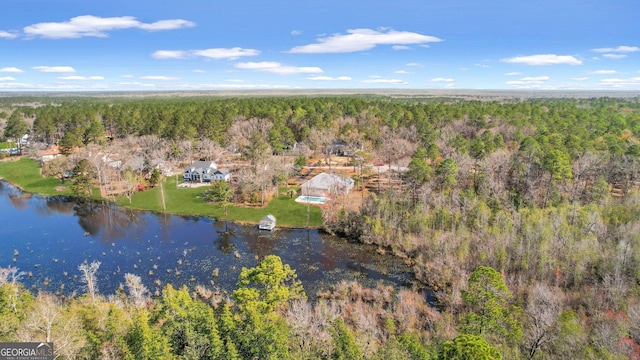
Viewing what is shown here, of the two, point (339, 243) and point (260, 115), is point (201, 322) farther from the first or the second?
point (260, 115)

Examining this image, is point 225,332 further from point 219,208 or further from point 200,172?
point 200,172

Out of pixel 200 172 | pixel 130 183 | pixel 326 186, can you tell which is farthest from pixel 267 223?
pixel 200 172

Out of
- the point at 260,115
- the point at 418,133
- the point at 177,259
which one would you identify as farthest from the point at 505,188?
the point at 260,115

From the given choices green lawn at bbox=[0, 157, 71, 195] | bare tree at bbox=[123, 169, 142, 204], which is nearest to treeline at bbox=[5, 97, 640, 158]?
green lawn at bbox=[0, 157, 71, 195]

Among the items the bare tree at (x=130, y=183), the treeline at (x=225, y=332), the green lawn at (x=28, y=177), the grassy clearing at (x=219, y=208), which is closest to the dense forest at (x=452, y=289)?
the treeline at (x=225, y=332)

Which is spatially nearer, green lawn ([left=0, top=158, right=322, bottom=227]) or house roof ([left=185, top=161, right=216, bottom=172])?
green lawn ([left=0, top=158, right=322, bottom=227])

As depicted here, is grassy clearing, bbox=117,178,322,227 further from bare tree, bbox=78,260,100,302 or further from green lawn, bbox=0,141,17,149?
green lawn, bbox=0,141,17,149
